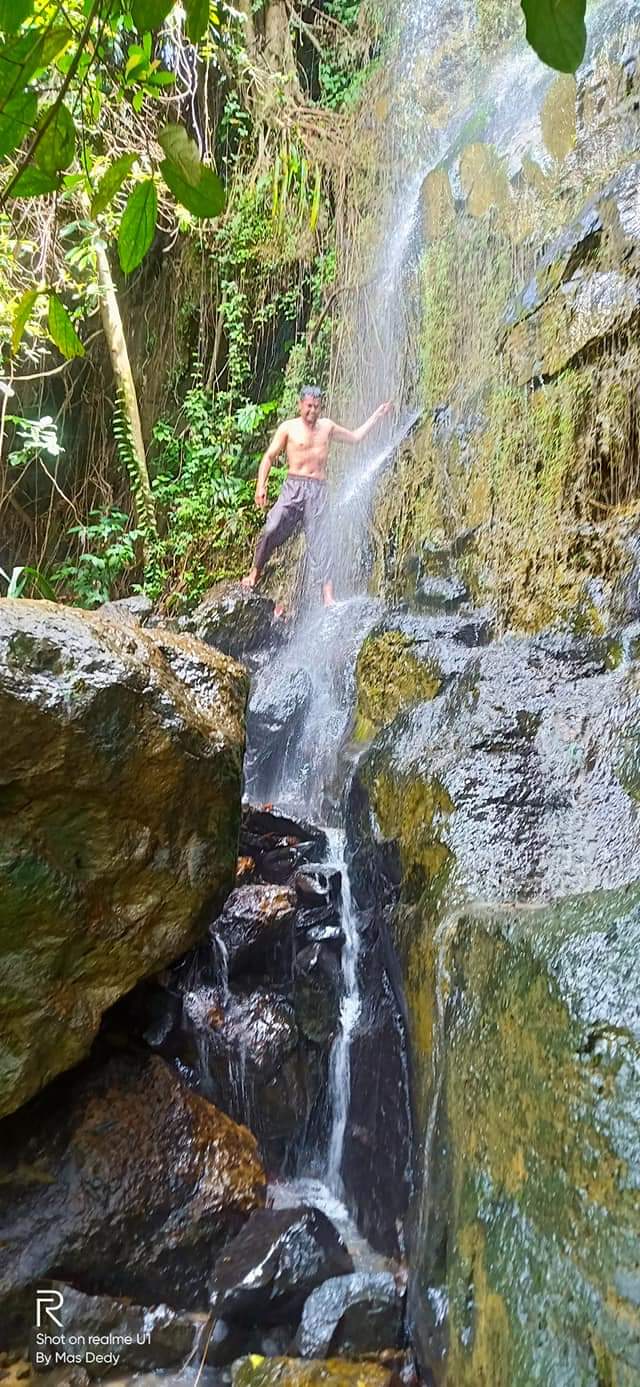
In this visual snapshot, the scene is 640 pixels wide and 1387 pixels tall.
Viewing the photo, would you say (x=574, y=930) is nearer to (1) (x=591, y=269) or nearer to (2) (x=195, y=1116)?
(2) (x=195, y=1116)

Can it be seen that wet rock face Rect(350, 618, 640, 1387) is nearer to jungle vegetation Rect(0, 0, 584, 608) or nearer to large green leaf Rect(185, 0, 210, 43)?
large green leaf Rect(185, 0, 210, 43)

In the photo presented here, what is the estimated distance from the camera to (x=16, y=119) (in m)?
0.70

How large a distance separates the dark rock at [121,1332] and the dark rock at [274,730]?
10.4 feet

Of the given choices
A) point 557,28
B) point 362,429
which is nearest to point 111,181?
point 557,28

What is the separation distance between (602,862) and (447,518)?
314 centimetres

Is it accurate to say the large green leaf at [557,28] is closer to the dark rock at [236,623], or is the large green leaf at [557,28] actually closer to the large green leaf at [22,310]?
the large green leaf at [22,310]

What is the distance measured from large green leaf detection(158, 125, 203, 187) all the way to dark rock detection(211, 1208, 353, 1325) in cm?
278

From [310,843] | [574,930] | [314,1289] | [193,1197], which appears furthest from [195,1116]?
[574,930]

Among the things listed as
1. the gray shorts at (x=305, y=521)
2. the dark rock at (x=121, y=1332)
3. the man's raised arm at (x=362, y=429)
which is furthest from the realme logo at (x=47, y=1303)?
the man's raised arm at (x=362, y=429)

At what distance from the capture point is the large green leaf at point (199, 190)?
0.75 meters

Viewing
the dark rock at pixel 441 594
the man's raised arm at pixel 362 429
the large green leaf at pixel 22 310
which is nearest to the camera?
the large green leaf at pixel 22 310

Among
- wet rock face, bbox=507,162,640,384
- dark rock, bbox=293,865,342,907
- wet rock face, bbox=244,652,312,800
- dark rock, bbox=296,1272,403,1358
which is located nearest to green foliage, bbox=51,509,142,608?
wet rock face, bbox=244,652,312,800

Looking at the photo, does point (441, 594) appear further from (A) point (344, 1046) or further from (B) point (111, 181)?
(B) point (111, 181)

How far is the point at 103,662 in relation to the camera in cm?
265
